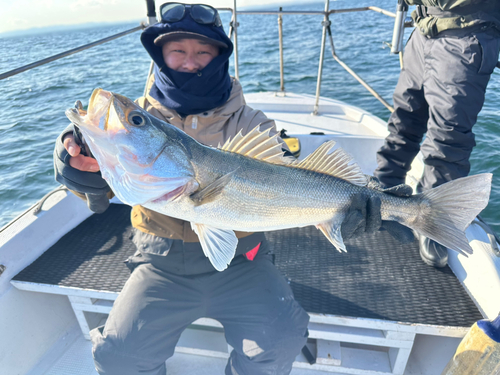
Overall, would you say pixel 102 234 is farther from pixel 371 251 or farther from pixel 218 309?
pixel 371 251

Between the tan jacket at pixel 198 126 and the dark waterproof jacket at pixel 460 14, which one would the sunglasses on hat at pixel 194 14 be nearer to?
the tan jacket at pixel 198 126

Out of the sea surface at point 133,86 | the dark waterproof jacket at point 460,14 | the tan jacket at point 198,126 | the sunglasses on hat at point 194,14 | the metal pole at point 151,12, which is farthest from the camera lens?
the sea surface at point 133,86

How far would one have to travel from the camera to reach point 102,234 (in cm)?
361

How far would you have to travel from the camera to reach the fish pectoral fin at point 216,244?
6.25 feet

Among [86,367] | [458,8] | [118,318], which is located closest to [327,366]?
[118,318]

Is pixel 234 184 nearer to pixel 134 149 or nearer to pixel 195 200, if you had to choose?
pixel 195 200

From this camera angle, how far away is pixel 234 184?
6.10 ft

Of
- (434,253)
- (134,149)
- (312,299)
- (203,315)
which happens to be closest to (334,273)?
(312,299)

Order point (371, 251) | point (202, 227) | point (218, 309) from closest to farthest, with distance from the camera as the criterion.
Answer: point (202, 227) < point (218, 309) < point (371, 251)

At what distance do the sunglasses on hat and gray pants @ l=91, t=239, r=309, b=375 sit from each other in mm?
1783

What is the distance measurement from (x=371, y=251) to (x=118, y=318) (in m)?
2.32

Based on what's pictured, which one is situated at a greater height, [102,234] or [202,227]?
[202,227]

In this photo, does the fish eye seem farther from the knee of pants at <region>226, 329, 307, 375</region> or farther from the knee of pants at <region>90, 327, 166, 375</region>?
the knee of pants at <region>226, 329, 307, 375</region>

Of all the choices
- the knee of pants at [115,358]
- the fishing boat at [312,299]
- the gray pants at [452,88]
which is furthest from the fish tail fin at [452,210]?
the knee of pants at [115,358]
